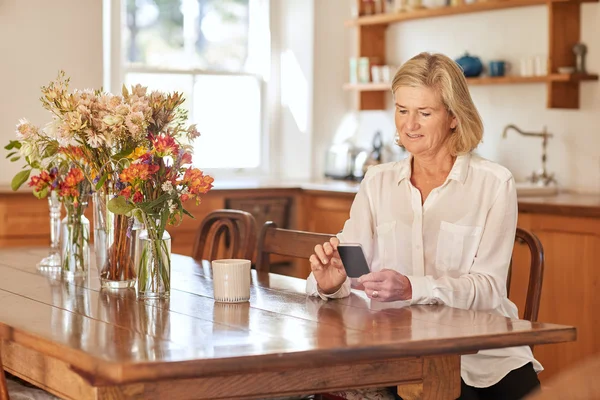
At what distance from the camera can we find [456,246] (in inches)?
98.0

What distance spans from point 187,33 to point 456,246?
364cm

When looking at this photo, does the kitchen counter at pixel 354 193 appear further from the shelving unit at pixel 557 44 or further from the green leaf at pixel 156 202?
the green leaf at pixel 156 202

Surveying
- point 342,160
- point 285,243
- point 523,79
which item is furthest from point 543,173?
point 285,243

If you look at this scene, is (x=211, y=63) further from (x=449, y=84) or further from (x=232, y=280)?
(x=232, y=280)

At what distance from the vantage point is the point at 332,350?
5.57ft

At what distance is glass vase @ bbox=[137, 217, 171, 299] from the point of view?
232 centimetres

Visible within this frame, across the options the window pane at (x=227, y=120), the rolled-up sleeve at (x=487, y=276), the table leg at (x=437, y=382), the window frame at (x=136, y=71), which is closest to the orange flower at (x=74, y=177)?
the rolled-up sleeve at (x=487, y=276)

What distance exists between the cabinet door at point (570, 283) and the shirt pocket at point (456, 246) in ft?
4.95

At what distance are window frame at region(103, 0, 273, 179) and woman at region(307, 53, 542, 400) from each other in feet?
10.4

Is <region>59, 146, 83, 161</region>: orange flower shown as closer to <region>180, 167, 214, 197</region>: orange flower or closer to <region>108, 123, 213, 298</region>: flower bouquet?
<region>108, 123, 213, 298</region>: flower bouquet

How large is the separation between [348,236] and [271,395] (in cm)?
94

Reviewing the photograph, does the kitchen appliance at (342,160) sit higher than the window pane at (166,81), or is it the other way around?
the window pane at (166,81)

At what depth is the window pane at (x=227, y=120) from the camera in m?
5.89

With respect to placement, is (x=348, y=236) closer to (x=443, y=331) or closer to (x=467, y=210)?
(x=467, y=210)
